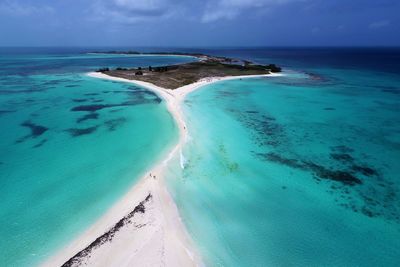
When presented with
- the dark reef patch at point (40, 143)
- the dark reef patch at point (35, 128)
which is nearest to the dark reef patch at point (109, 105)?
the dark reef patch at point (35, 128)

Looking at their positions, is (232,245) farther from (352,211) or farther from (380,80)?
(380,80)

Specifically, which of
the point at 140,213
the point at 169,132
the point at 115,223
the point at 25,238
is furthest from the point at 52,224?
the point at 169,132

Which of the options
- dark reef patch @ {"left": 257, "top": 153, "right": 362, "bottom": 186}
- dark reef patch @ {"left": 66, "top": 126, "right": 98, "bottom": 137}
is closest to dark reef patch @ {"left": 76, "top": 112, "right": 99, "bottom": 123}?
dark reef patch @ {"left": 66, "top": 126, "right": 98, "bottom": 137}

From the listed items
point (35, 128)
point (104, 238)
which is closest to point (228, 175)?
point (104, 238)

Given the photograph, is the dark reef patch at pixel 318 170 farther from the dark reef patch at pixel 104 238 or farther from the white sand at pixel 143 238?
the dark reef patch at pixel 104 238

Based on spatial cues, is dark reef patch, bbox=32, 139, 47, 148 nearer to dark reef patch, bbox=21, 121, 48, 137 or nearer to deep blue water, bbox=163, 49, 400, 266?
dark reef patch, bbox=21, 121, 48, 137
